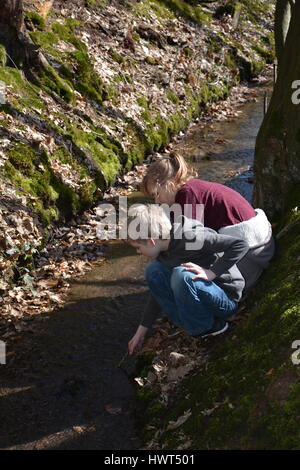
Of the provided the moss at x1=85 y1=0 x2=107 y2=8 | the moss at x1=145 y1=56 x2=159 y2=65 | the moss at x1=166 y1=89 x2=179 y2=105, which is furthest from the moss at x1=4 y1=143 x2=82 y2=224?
the moss at x1=85 y1=0 x2=107 y2=8

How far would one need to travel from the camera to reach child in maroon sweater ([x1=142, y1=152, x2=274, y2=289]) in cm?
433

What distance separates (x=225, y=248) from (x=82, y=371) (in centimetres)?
179

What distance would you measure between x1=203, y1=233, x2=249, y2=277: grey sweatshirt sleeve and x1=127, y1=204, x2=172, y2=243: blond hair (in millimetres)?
322

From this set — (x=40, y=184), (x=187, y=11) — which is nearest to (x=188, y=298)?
(x=40, y=184)

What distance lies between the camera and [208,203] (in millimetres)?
4383

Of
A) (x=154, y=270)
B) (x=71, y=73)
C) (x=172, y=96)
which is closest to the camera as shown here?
(x=154, y=270)

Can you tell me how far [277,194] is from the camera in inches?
230

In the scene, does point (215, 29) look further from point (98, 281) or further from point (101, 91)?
point (98, 281)

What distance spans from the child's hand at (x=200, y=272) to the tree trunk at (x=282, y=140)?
193 cm

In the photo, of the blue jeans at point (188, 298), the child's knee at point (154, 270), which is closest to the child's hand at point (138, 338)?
the blue jeans at point (188, 298)

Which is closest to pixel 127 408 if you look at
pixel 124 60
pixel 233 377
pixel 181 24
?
pixel 233 377

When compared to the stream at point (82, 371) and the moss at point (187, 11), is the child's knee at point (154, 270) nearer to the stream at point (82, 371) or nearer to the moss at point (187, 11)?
the stream at point (82, 371)

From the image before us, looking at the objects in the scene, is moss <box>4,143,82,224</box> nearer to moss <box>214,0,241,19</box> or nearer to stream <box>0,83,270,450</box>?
stream <box>0,83,270,450</box>

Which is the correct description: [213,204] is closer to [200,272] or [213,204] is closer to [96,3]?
[200,272]
